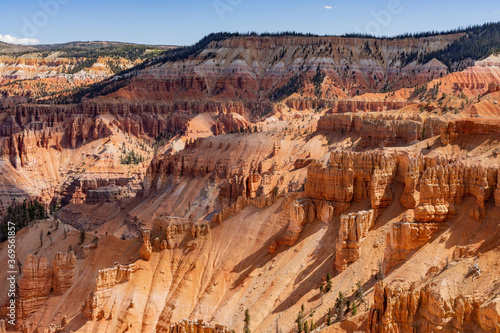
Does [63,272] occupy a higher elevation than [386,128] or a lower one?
lower

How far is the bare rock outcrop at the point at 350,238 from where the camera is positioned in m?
Answer: 42.2

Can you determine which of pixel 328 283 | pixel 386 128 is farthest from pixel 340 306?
pixel 386 128

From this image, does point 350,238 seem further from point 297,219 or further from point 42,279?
point 42,279

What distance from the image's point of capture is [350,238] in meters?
42.7

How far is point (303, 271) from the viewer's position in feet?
149

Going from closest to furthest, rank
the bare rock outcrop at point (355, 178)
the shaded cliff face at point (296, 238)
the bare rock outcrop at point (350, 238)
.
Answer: the shaded cliff face at point (296, 238), the bare rock outcrop at point (350, 238), the bare rock outcrop at point (355, 178)

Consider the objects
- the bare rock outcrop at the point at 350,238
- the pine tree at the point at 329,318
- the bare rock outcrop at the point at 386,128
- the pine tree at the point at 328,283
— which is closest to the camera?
the pine tree at the point at 329,318

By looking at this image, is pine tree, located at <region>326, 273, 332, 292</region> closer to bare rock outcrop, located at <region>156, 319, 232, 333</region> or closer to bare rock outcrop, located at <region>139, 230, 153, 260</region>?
bare rock outcrop, located at <region>156, 319, 232, 333</region>

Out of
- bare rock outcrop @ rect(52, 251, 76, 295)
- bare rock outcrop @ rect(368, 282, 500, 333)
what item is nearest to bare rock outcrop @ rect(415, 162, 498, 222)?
bare rock outcrop @ rect(368, 282, 500, 333)

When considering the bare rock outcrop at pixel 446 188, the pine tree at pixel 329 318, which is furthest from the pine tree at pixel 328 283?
the bare rock outcrop at pixel 446 188

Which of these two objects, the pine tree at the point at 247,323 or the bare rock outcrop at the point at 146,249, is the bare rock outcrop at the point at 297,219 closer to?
the pine tree at the point at 247,323

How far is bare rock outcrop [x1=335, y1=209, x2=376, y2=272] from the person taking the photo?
4225 centimetres

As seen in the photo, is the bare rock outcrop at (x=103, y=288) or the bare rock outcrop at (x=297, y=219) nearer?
the bare rock outcrop at (x=103, y=288)

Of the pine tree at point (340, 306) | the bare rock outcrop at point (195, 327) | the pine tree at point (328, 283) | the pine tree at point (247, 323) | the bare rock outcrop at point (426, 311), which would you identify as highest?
the bare rock outcrop at point (426, 311)
